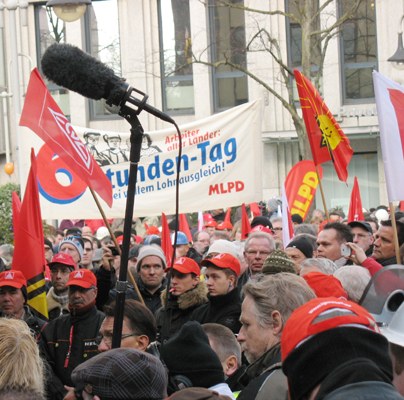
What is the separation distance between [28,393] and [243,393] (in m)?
0.97

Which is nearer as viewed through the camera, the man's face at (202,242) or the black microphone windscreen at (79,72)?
the black microphone windscreen at (79,72)

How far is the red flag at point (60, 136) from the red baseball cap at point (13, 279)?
81cm

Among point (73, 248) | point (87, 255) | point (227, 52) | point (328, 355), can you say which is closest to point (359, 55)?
point (227, 52)

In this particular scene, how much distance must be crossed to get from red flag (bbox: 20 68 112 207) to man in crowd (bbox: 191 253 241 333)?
85 cm

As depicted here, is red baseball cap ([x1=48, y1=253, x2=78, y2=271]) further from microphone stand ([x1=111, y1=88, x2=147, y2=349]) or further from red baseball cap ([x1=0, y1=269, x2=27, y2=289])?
microphone stand ([x1=111, y1=88, x2=147, y2=349])

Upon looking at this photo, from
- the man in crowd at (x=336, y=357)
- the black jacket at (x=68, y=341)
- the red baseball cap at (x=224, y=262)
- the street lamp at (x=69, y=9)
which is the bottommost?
the black jacket at (x=68, y=341)

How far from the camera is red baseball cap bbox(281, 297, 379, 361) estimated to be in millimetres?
2383

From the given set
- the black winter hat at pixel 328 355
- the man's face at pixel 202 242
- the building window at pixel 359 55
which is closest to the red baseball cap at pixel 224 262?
the black winter hat at pixel 328 355

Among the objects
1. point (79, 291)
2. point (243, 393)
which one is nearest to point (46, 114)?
point (79, 291)

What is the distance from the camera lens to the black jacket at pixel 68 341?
6.88 meters

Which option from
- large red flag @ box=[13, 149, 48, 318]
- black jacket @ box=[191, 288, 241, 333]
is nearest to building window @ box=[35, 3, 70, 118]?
large red flag @ box=[13, 149, 48, 318]

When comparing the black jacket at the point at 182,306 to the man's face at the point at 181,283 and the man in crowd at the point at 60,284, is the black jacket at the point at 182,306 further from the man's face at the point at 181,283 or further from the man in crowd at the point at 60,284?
the man in crowd at the point at 60,284

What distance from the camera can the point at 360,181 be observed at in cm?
2836

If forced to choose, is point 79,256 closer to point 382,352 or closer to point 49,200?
point 49,200
